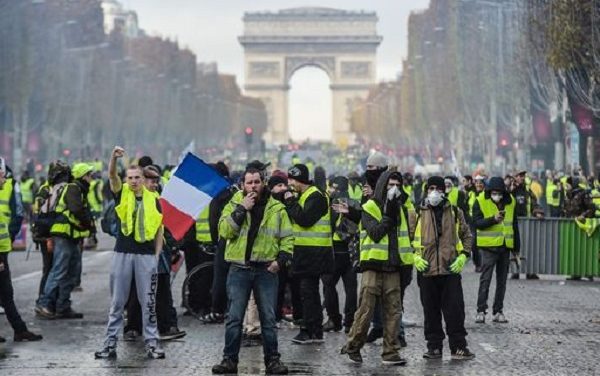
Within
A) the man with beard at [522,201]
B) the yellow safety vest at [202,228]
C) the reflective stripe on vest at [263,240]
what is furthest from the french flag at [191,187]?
the man with beard at [522,201]

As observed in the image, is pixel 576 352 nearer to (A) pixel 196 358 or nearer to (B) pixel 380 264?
(B) pixel 380 264

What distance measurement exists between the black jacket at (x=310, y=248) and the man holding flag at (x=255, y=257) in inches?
78.9

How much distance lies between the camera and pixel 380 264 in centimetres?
1509

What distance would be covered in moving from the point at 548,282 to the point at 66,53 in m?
65.3

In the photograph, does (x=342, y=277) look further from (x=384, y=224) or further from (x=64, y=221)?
(x=64, y=221)

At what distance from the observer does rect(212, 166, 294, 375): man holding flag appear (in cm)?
1429

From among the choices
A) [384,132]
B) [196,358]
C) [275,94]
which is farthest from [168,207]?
[275,94]

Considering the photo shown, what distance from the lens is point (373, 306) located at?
49.8 feet

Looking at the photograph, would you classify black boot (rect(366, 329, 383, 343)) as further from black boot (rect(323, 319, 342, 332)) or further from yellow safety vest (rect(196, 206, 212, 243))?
yellow safety vest (rect(196, 206, 212, 243))

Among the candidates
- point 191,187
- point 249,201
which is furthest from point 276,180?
point 249,201

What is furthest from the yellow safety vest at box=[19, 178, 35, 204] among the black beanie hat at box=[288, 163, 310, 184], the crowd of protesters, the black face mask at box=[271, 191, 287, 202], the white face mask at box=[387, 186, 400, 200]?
the white face mask at box=[387, 186, 400, 200]

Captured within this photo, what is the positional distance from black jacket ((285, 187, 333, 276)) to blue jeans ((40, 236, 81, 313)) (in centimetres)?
352

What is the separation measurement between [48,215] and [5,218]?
2.35 m

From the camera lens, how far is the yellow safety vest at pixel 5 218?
1700 cm
